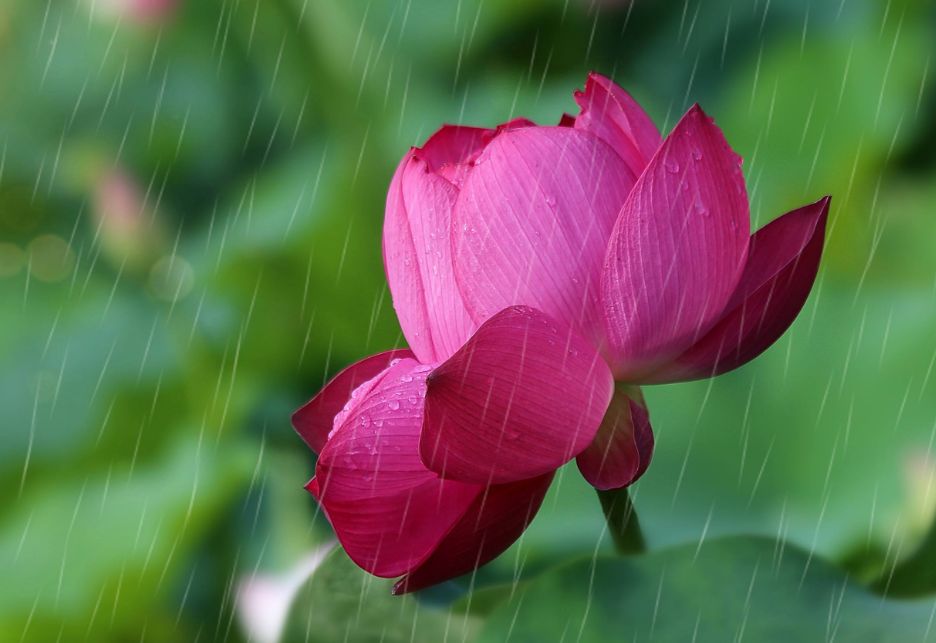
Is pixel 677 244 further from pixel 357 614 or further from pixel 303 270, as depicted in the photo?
pixel 303 270

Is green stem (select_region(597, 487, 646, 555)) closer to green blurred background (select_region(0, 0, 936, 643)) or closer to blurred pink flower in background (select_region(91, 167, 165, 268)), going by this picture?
green blurred background (select_region(0, 0, 936, 643))

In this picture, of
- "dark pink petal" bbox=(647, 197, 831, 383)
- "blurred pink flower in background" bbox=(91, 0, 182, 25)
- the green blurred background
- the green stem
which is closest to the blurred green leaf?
the green blurred background

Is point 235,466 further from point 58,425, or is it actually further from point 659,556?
point 659,556

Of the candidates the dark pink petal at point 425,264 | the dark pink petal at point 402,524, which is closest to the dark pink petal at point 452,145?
the dark pink petal at point 425,264

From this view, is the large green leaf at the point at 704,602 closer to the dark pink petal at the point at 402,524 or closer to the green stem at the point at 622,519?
the green stem at the point at 622,519

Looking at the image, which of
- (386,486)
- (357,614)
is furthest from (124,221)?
(386,486)

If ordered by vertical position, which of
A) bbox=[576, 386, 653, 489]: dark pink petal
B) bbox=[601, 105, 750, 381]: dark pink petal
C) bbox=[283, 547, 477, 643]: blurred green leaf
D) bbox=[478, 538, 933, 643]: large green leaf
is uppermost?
bbox=[601, 105, 750, 381]: dark pink petal

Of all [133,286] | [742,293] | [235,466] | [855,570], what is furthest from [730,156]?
[133,286]

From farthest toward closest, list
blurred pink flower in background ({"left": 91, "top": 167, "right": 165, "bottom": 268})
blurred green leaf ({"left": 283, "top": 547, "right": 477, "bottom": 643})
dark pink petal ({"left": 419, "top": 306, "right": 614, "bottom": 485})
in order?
1. blurred pink flower in background ({"left": 91, "top": 167, "right": 165, "bottom": 268})
2. blurred green leaf ({"left": 283, "top": 547, "right": 477, "bottom": 643})
3. dark pink petal ({"left": 419, "top": 306, "right": 614, "bottom": 485})
